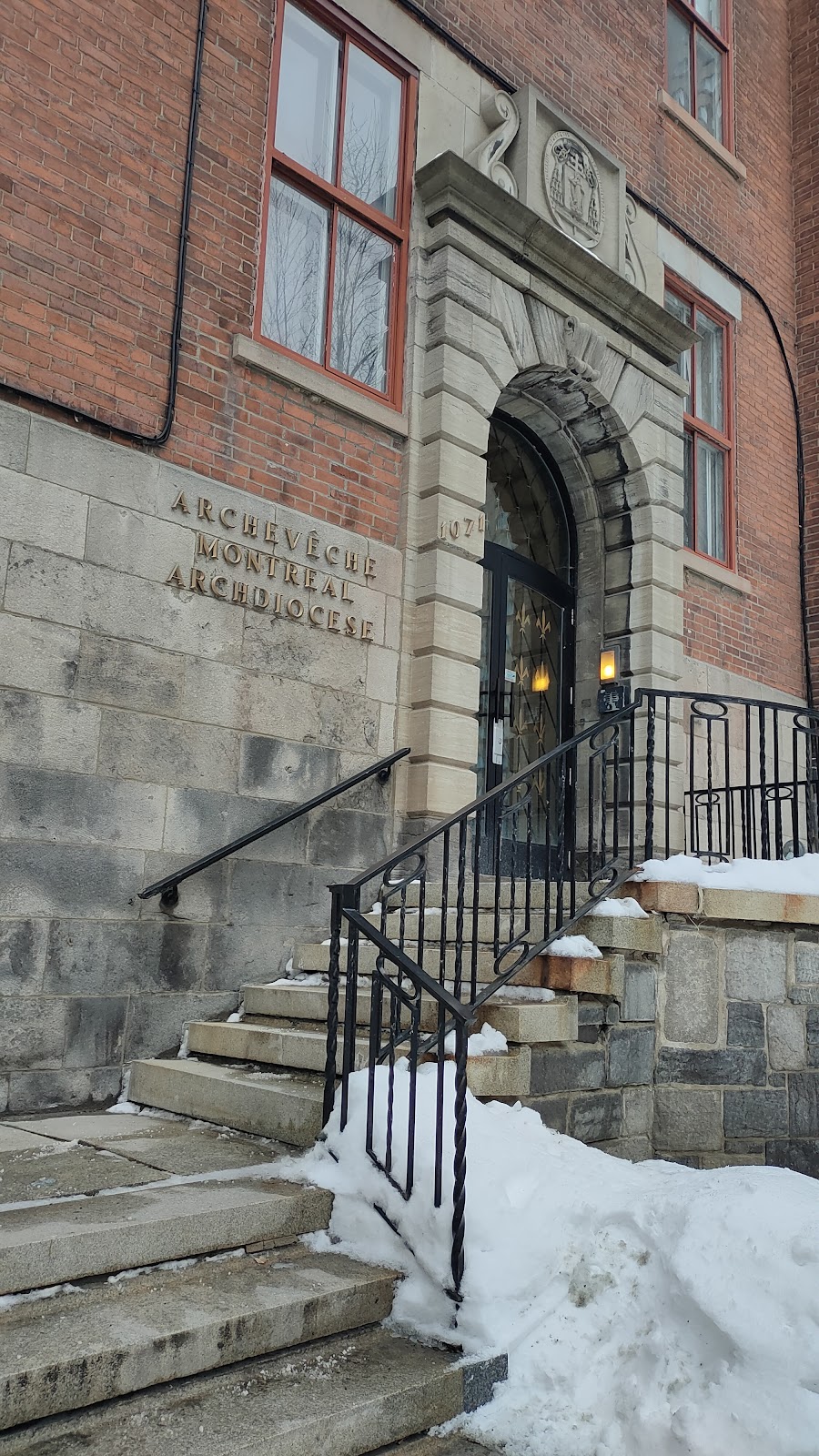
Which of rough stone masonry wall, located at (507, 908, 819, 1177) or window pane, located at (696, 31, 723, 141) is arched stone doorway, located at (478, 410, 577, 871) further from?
window pane, located at (696, 31, 723, 141)

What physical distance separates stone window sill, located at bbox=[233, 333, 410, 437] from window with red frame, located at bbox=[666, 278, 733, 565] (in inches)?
149

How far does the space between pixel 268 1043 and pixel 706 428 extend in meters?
7.51

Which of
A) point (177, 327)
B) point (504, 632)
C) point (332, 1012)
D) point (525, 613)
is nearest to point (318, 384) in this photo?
point (177, 327)

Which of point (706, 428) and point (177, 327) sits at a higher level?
point (706, 428)

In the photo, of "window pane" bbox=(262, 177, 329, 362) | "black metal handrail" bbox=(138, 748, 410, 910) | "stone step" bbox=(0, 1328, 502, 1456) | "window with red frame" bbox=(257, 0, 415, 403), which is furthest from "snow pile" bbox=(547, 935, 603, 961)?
"window pane" bbox=(262, 177, 329, 362)

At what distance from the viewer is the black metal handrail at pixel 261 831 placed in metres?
5.49

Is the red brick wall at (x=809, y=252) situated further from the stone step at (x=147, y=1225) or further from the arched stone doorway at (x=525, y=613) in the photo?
the stone step at (x=147, y=1225)

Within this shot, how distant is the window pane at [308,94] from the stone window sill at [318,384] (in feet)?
4.93

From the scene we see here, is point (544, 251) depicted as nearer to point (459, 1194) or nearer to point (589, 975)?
point (589, 975)

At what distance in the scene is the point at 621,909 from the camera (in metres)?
5.50

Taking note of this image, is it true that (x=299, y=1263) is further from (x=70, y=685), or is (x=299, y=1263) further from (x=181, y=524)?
(x=181, y=524)

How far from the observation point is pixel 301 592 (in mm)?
6457

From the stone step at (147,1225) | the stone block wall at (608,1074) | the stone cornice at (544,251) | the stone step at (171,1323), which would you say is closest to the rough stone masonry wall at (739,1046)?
the stone block wall at (608,1074)

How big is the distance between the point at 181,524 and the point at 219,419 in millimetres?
732
